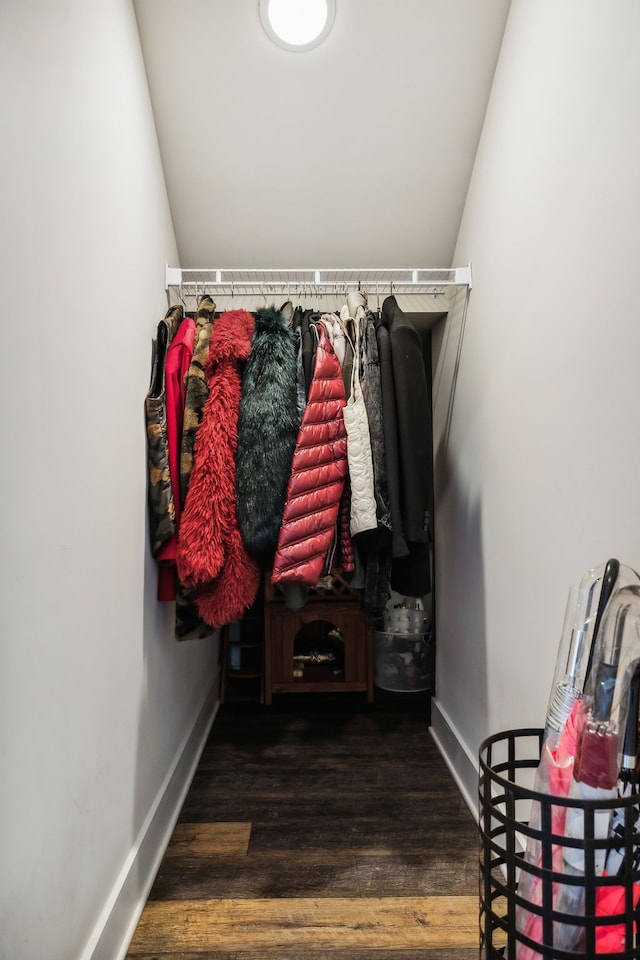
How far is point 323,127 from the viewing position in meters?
1.85

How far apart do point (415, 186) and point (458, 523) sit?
46.7 inches

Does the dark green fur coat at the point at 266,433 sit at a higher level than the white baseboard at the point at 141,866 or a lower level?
higher

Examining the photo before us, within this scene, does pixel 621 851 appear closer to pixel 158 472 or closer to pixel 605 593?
pixel 605 593

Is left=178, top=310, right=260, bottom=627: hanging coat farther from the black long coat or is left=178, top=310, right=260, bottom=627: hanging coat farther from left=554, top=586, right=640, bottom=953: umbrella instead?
left=554, top=586, right=640, bottom=953: umbrella

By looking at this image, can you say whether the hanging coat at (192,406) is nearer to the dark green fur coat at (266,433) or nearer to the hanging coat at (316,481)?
the dark green fur coat at (266,433)

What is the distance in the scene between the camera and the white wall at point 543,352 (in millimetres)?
1015

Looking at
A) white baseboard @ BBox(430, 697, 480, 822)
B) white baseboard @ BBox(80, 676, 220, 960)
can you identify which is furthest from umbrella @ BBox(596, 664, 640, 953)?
white baseboard @ BBox(430, 697, 480, 822)

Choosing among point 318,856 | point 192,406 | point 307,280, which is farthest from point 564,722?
point 307,280

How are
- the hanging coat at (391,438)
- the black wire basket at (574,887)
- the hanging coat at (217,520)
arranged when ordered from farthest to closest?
the hanging coat at (391,438) < the hanging coat at (217,520) < the black wire basket at (574,887)

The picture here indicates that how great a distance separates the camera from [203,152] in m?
1.89

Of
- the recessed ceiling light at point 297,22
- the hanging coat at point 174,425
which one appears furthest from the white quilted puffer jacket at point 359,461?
the recessed ceiling light at point 297,22

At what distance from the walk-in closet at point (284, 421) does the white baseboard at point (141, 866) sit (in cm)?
1

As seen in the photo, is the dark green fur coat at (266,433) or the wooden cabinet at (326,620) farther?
the wooden cabinet at (326,620)

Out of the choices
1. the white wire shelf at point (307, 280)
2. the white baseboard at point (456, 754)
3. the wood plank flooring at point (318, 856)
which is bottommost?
the wood plank flooring at point (318, 856)
